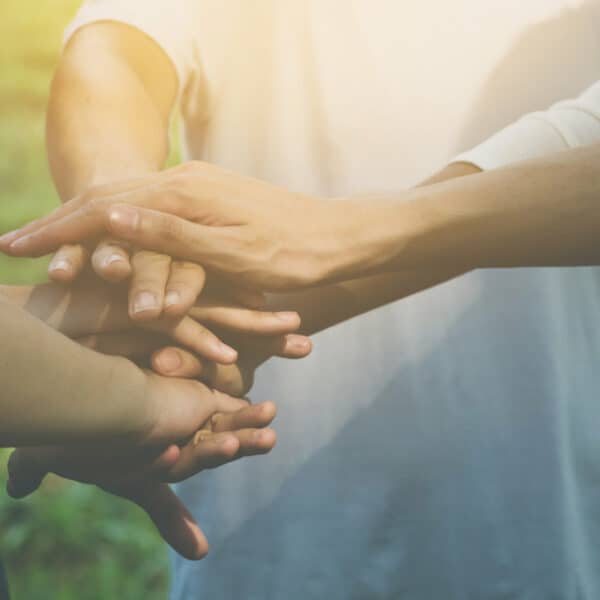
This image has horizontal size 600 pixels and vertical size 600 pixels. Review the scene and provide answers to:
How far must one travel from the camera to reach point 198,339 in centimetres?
138

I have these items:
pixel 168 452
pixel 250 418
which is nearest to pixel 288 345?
pixel 250 418

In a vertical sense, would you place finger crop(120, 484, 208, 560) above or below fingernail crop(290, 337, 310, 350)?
below

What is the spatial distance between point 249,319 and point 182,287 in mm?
133

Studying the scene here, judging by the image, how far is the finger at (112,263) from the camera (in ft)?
4.28

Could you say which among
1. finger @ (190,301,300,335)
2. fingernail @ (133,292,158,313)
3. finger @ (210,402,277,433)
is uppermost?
fingernail @ (133,292,158,313)

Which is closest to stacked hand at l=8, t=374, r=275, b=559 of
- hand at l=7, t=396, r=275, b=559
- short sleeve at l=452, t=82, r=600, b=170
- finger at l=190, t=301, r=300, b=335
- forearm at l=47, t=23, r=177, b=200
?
hand at l=7, t=396, r=275, b=559

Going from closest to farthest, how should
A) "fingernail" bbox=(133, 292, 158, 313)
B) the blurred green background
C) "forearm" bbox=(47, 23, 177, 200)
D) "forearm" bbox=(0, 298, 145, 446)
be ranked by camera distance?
"forearm" bbox=(0, 298, 145, 446)
"fingernail" bbox=(133, 292, 158, 313)
"forearm" bbox=(47, 23, 177, 200)
the blurred green background

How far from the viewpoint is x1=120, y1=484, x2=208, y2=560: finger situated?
150cm

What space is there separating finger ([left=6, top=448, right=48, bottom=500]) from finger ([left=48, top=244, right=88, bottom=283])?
278 millimetres

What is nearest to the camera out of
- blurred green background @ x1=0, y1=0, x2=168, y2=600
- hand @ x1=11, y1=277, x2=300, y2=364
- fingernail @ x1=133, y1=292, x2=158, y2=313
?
fingernail @ x1=133, y1=292, x2=158, y2=313

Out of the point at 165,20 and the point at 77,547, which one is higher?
the point at 165,20

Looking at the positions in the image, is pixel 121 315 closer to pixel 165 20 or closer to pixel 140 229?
pixel 140 229

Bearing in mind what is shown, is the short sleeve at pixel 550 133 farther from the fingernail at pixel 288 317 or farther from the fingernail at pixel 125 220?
the fingernail at pixel 125 220

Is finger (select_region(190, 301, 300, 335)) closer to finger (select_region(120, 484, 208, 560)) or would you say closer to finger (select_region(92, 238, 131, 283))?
finger (select_region(92, 238, 131, 283))
